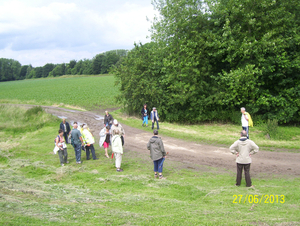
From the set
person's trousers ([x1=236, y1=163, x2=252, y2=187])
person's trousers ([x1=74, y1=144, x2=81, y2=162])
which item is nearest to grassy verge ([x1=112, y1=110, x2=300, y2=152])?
person's trousers ([x1=236, y1=163, x2=252, y2=187])

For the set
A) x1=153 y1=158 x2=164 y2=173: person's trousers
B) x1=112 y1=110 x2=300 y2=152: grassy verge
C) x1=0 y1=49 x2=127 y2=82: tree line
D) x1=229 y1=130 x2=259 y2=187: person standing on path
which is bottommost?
x1=153 y1=158 x2=164 y2=173: person's trousers

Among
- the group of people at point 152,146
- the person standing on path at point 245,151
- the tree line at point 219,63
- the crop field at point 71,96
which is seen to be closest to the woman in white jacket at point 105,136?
the group of people at point 152,146

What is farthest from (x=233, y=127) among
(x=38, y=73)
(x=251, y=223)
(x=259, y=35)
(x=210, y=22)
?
(x=38, y=73)

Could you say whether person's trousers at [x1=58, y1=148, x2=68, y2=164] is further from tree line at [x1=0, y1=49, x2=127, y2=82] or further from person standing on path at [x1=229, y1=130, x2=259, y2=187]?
tree line at [x1=0, y1=49, x2=127, y2=82]

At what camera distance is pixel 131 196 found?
7461mm

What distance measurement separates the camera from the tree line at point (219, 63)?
20.4 meters

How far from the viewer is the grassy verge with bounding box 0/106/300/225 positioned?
567cm

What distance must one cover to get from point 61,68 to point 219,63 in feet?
475

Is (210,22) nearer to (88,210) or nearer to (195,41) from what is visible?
(195,41)

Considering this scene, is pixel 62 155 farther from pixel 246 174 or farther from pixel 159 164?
pixel 246 174
